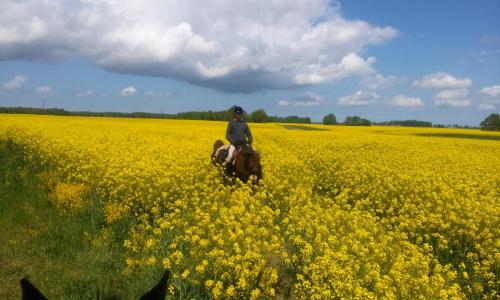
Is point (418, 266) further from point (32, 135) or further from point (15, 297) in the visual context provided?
point (32, 135)

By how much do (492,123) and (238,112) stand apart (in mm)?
70425

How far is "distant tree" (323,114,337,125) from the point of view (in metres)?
81.0

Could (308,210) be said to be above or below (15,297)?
above

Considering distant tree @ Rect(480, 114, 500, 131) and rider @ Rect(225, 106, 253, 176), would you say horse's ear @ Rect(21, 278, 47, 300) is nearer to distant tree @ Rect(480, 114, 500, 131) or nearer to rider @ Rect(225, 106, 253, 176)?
rider @ Rect(225, 106, 253, 176)

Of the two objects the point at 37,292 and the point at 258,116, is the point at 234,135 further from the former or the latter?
the point at 258,116

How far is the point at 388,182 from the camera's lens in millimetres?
11516

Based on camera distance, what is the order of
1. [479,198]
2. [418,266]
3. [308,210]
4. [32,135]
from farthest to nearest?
[32,135], [479,198], [308,210], [418,266]

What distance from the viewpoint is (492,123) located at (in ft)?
225

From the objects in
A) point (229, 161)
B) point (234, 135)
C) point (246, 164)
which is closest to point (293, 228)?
point (246, 164)

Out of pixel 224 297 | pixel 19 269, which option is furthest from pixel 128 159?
pixel 224 297

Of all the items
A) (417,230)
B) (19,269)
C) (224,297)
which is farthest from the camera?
(417,230)

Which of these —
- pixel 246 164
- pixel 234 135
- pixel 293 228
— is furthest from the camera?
pixel 234 135

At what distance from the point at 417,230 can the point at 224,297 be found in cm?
508

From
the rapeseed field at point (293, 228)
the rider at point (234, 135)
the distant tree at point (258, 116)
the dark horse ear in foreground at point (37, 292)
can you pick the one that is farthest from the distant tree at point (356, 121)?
the dark horse ear in foreground at point (37, 292)
